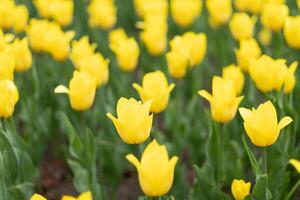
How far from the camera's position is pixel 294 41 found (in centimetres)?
306

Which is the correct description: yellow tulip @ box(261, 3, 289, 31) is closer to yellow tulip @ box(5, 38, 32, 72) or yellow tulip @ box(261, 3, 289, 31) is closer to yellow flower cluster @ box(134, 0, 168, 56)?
yellow flower cluster @ box(134, 0, 168, 56)

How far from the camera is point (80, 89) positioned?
2547 mm

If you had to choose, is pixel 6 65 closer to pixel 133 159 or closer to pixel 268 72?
pixel 133 159

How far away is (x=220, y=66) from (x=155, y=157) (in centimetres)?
219

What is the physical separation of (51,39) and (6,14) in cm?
41

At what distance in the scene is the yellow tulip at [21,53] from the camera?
294cm

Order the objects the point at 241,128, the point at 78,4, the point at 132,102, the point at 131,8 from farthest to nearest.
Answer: the point at 131,8 → the point at 78,4 → the point at 241,128 → the point at 132,102

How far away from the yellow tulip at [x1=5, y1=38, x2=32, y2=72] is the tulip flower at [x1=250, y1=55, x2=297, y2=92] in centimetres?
114

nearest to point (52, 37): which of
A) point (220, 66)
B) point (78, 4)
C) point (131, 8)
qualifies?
point (220, 66)

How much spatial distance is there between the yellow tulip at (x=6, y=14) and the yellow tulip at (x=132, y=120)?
1635mm

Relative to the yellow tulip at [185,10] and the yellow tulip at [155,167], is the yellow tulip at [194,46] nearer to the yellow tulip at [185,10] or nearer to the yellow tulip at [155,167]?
the yellow tulip at [185,10]

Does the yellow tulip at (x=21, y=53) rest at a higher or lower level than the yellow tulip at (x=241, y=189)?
higher

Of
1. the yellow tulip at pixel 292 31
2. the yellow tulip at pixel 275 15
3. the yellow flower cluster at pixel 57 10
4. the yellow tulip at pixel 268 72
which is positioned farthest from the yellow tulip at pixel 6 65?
the yellow tulip at pixel 275 15

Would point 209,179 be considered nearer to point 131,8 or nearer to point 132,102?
point 132,102
